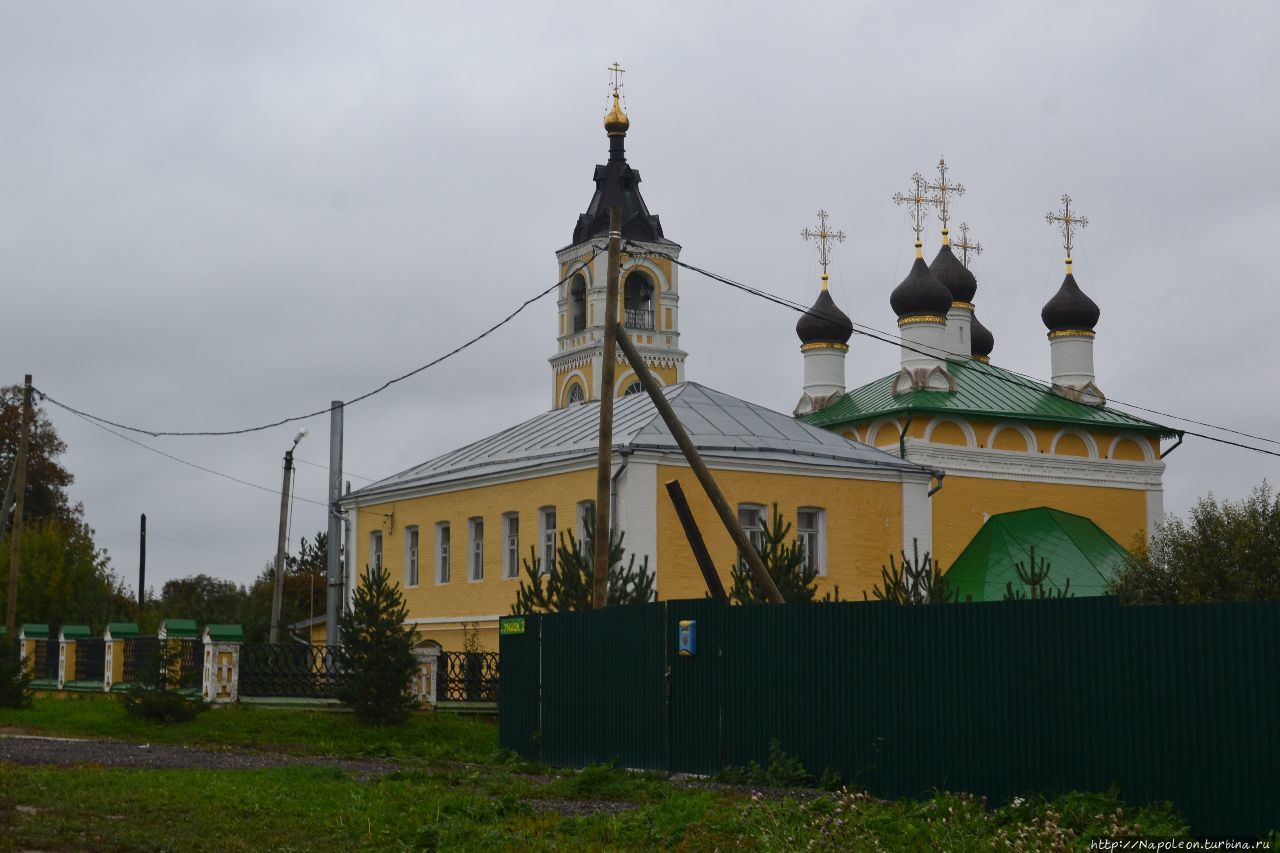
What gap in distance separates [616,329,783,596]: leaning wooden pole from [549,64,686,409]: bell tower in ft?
144

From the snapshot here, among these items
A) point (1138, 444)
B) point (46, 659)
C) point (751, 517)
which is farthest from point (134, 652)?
point (1138, 444)

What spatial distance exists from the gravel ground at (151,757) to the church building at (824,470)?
265 inches

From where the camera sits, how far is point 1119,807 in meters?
11.7

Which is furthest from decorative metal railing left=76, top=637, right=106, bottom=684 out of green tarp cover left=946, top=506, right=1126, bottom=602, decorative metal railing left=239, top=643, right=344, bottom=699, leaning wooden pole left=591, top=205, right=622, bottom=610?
green tarp cover left=946, top=506, right=1126, bottom=602

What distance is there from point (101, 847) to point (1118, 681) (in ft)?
24.0

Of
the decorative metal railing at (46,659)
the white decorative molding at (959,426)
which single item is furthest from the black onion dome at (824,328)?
the decorative metal railing at (46,659)

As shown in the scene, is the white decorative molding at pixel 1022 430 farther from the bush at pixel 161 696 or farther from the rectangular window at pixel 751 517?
the bush at pixel 161 696

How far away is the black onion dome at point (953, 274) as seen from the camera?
46.5 metres

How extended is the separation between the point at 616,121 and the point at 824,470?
33.3 meters

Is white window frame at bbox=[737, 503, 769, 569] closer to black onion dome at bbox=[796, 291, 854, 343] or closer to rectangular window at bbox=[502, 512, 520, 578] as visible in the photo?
rectangular window at bbox=[502, 512, 520, 578]

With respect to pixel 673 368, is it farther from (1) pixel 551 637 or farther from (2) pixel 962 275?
(1) pixel 551 637

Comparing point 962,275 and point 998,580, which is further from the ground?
point 962,275

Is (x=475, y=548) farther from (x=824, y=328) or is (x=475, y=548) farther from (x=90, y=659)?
(x=824, y=328)

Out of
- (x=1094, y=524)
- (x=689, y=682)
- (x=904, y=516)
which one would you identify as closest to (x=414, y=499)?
(x=904, y=516)
